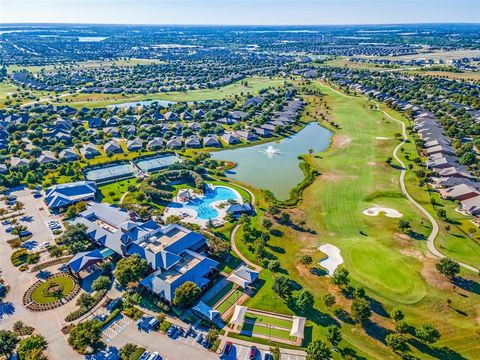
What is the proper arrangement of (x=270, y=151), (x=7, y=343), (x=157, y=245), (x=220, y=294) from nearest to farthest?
(x=7, y=343) < (x=220, y=294) < (x=157, y=245) < (x=270, y=151)

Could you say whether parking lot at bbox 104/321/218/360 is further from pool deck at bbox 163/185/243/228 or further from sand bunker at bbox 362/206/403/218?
sand bunker at bbox 362/206/403/218

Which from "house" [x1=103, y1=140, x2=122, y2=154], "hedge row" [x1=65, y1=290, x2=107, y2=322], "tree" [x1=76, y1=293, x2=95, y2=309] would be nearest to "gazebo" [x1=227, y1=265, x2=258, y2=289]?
"hedge row" [x1=65, y1=290, x2=107, y2=322]

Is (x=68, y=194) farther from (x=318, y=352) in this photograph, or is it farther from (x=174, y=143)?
(x=318, y=352)

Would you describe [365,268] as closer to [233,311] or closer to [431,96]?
[233,311]

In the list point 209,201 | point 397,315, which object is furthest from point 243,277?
point 209,201

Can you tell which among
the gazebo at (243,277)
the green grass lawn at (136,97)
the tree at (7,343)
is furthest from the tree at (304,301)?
the green grass lawn at (136,97)

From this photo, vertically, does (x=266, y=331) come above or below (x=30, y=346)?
below

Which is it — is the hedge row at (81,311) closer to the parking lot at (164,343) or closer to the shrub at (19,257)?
the parking lot at (164,343)

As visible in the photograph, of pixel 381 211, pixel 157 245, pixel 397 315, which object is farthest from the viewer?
pixel 381 211

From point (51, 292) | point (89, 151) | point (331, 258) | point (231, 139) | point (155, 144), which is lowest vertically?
point (51, 292)
